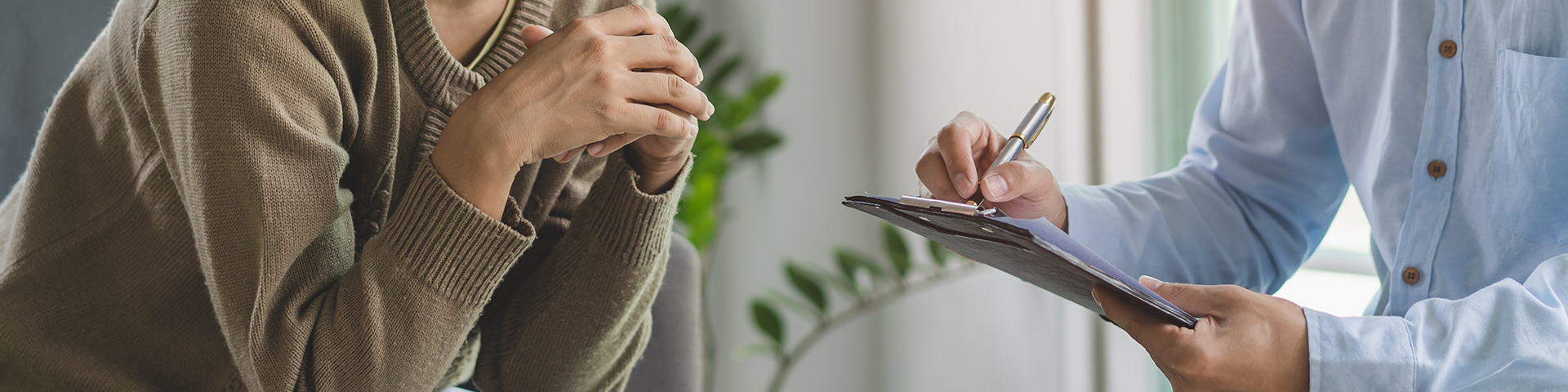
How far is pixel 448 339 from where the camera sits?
731 millimetres

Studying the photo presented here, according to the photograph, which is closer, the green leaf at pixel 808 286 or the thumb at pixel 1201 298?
the thumb at pixel 1201 298

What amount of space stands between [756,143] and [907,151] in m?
0.31

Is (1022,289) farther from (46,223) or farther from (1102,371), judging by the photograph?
(46,223)

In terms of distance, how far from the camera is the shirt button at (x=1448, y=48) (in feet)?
2.63

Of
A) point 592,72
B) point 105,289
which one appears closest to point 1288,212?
point 592,72

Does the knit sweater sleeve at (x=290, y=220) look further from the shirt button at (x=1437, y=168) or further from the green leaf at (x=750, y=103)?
the green leaf at (x=750, y=103)

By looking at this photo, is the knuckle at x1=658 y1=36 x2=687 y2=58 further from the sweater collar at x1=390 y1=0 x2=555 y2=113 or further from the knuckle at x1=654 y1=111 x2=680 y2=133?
the sweater collar at x1=390 y1=0 x2=555 y2=113

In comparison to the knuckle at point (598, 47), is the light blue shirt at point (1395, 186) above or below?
below

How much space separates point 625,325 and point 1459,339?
0.68 meters

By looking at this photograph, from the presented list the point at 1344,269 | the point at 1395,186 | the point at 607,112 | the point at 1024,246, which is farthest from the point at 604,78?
the point at 1344,269

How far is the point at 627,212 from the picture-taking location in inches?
32.4

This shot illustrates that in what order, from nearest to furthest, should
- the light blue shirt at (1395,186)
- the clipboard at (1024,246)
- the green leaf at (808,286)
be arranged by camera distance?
the clipboard at (1024,246)
the light blue shirt at (1395,186)
the green leaf at (808,286)

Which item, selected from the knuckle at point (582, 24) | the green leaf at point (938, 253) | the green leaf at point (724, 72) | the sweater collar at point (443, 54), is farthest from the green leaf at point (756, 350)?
the knuckle at point (582, 24)

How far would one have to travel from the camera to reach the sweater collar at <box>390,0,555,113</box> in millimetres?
773
